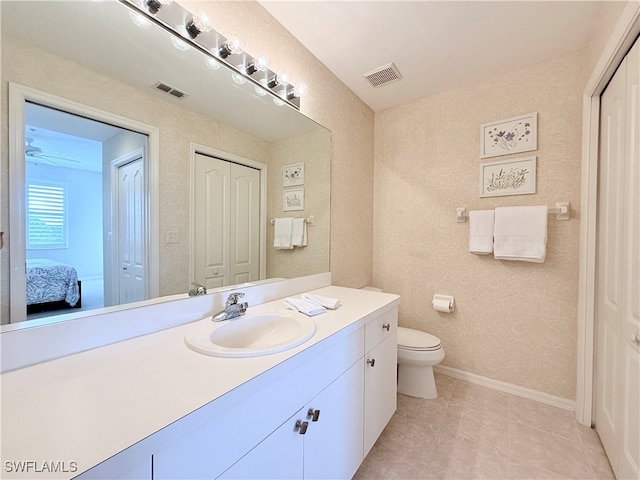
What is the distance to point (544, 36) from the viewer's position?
1577 mm

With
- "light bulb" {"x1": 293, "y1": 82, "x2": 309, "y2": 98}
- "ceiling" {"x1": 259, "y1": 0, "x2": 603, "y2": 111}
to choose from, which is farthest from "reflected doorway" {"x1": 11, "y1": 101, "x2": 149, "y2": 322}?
"ceiling" {"x1": 259, "y1": 0, "x2": 603, "y2": 111}

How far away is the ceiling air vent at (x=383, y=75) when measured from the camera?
188 cm

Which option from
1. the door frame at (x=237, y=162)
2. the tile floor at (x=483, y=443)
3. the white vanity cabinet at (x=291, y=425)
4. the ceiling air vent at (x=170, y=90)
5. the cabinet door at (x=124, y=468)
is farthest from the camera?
the tile floor at (x=483, y=443)

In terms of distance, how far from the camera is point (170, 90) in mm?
Answer: 1077

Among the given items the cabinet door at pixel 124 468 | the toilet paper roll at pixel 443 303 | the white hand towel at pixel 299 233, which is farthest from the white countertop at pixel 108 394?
the toilet paper roll at pixel 443 303

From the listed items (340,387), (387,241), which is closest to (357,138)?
(387,241)

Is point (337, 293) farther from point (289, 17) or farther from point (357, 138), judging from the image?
point (289, 17)

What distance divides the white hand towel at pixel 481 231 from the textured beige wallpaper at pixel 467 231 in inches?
3.8

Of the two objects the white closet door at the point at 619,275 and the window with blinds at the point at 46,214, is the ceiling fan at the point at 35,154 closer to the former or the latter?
the window with blinds at the point at 46,214

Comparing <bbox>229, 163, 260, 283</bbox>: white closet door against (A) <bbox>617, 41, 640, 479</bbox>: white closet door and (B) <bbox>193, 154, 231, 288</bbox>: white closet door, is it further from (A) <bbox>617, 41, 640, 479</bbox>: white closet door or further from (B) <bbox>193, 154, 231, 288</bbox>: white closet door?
(A) <bbox>617, 41, 640, 479</bbox>: white closet door

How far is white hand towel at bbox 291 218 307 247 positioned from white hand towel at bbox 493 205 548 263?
52.4 inches

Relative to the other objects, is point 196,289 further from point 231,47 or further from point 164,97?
point 231,47

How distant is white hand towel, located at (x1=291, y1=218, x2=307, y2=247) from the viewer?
168 cm

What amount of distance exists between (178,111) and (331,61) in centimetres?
122
